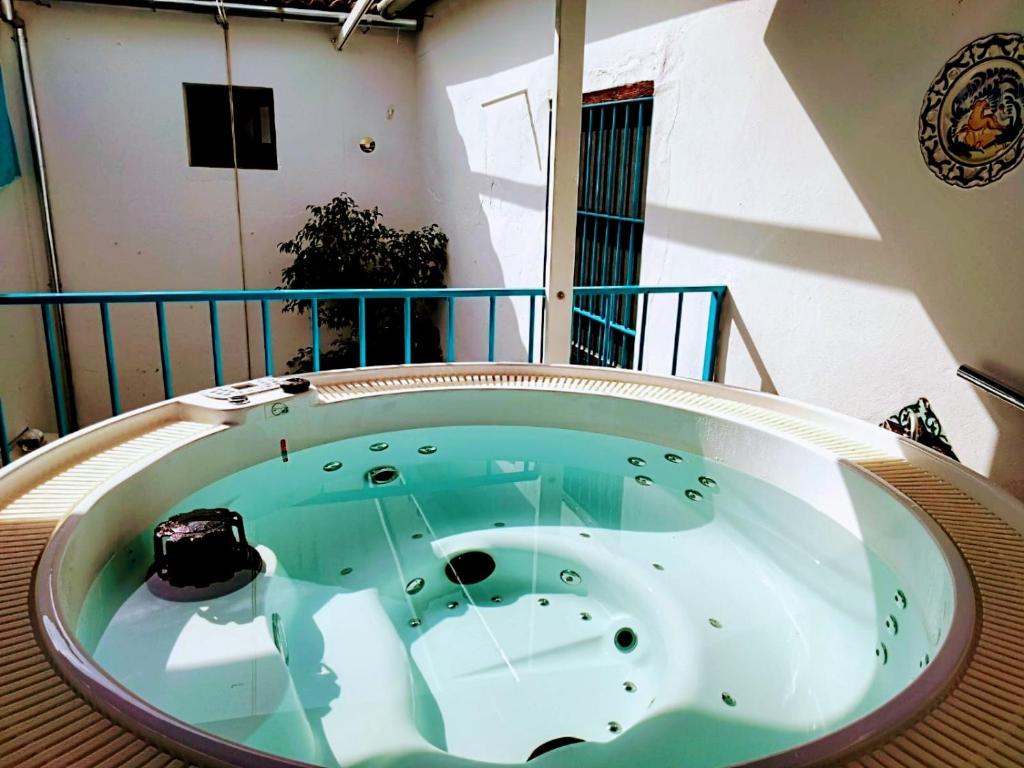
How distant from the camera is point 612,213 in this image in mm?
4094

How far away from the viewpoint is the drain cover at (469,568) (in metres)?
2.14

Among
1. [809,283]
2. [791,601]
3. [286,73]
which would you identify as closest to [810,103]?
[809,283]

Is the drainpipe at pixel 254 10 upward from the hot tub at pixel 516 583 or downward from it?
upward

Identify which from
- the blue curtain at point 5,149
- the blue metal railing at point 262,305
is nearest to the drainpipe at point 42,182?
the blue curtain at point 5,149

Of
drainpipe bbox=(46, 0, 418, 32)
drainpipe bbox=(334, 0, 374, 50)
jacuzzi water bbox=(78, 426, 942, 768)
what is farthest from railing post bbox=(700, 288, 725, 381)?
drainpipe bbox=(46, 0, 418, 32)

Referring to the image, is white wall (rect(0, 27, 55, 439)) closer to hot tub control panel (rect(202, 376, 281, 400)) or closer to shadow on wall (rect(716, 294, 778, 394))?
hot tub control panel (rect(202, 376, 281, 400))

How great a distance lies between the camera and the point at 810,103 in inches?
107

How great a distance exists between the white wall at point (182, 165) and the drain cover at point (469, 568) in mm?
5108

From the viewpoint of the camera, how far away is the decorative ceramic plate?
6.52 ft

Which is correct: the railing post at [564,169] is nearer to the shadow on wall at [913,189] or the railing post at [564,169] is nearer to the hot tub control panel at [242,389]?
the shadow on wall at [913,189]

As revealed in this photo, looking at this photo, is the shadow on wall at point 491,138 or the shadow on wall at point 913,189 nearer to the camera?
the shadow on wall at point 913,189

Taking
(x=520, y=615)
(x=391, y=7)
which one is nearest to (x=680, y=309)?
(x=520, y=615)

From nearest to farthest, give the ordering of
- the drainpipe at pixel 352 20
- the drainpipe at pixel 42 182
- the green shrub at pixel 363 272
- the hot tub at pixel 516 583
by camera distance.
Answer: the hot tub at pixel 516 583, the drainpipe at pixel 352 20, the drainpipe at pixel 42 182, the green shrub at pixel 363 272

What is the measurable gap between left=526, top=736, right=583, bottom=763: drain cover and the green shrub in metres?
4.95
